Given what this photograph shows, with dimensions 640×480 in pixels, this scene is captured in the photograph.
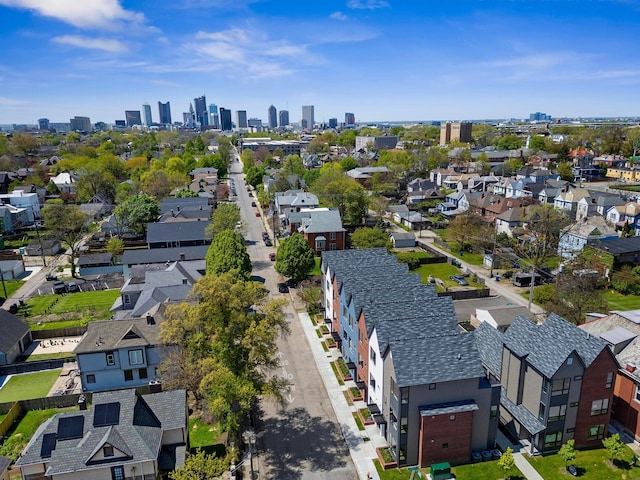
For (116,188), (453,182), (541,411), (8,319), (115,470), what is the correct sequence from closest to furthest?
1. (115,470)
2. (541,411)
3. (8,319)
4. (116,188)
5. (453,182)

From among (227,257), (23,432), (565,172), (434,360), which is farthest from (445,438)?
(565,172)

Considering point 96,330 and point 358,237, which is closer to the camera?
point 96,330

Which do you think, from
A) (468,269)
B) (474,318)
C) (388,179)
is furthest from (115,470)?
(388,179)

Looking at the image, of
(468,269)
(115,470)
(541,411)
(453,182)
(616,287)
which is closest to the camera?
(115,470)

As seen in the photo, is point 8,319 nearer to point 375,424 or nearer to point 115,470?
point 115,470

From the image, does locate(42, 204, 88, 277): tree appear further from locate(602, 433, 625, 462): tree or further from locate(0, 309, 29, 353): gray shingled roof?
locate(602, 433, 625, 462): tree

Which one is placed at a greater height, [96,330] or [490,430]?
[96,330]

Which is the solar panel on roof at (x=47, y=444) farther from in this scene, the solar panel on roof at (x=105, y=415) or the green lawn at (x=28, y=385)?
the green lawn at (x=28, y=385)

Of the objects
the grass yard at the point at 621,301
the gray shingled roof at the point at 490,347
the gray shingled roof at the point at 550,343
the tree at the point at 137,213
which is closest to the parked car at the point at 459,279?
the grass yard at the point at 621,301

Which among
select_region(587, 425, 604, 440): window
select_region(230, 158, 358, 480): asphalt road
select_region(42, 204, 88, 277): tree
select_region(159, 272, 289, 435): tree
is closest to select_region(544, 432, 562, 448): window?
select_region(587, 425, 604, 440): window
